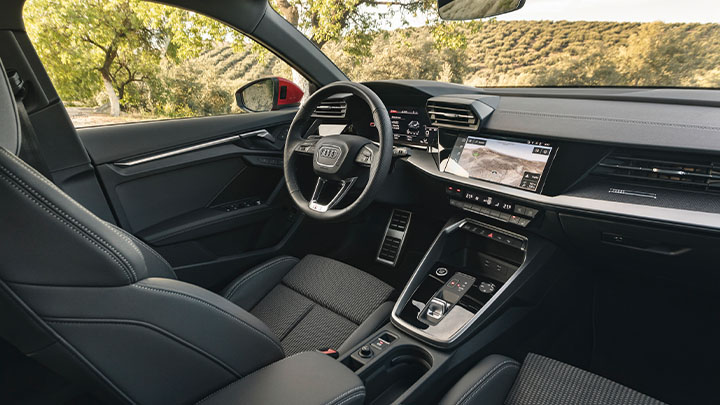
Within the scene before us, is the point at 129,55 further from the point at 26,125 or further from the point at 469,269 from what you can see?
Answer: the point at 469,269

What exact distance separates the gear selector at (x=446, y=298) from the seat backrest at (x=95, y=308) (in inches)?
38.2

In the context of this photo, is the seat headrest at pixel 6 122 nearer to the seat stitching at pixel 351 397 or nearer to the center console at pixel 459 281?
the seat stitching at pixel 351 397

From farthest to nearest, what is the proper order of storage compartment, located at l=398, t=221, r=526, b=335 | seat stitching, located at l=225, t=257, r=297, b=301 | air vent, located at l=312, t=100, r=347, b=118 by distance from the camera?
air vent, located at l=312, t=100, r=347, b=118 → seat stitching, located at l=225, t=257, r=297, b=301 → storage compartment, located at l=398, t=221, r=526, b=335

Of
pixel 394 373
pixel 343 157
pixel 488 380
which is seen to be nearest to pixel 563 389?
pixel 488 380

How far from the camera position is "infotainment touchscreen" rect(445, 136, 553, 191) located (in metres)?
1.63

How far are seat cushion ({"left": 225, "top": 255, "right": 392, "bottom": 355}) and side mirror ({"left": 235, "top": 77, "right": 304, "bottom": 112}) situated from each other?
98 centimetres

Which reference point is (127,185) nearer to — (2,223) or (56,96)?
(56,96)

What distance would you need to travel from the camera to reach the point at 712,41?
79.2 inches

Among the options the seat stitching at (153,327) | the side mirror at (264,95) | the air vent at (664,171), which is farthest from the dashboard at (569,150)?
the seat stitching at (153,327)

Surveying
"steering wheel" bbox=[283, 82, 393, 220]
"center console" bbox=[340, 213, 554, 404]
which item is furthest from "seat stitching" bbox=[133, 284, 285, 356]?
"steering wheel" bbox=[283, 82, 393, 220]

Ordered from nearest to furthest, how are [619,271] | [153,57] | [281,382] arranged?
[281,382], [619,271], [153,57]

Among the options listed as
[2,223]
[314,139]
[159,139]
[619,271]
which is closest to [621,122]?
[619,271]

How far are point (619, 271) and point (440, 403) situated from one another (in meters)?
0.95

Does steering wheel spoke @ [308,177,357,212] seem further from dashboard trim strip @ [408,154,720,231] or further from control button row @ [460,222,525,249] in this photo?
control button row @ [460,222,525,249]
